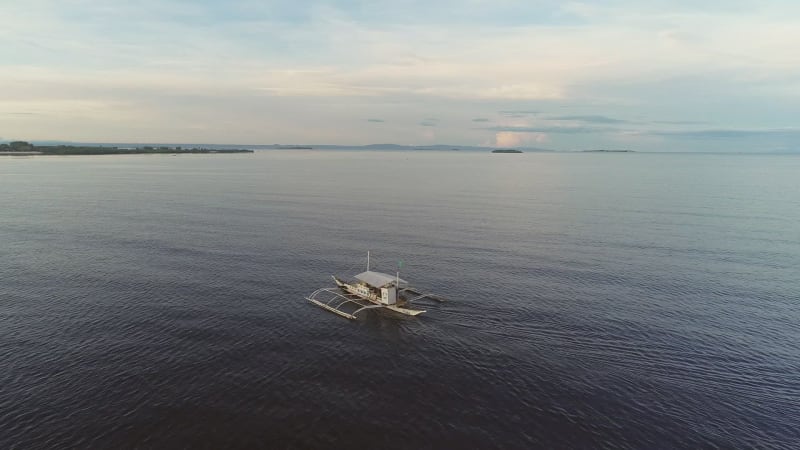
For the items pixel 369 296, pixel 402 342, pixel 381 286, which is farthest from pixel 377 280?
pixel 402 342

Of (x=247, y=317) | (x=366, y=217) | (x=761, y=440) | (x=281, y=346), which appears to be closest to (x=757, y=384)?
(x=761, y=440)

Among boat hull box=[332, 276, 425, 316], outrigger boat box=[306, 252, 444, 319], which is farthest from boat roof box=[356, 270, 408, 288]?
boat hull box=[332, 276, 425, 316]

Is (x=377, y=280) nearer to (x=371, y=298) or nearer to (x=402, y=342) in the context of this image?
(x=371, y=298)

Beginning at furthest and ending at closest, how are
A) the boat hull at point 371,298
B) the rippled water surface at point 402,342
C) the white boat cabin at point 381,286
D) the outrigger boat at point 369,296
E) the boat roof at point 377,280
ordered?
the boat roof at point 377,280 < the white boat cabin at point 381,286 < the outrigger boat at point 369,296 < the boat hull at point 371,298 < the rippled water surface at point 402,342

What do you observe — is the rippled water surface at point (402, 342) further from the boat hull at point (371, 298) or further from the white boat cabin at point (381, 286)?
the white boat cabin at point (381, 286)

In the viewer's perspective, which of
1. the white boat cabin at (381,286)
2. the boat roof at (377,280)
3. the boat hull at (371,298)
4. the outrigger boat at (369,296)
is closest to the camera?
→ the boat hull at (371,298)

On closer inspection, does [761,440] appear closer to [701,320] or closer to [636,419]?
[636,419]

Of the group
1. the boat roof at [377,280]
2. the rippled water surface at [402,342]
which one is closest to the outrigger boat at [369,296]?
the boat roof at [377,280]

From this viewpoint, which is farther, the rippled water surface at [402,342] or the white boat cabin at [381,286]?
the white boat cabin at [381,286]

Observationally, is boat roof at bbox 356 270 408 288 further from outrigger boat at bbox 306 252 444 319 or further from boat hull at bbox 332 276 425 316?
boat hull at bbox 332 276 425 316
